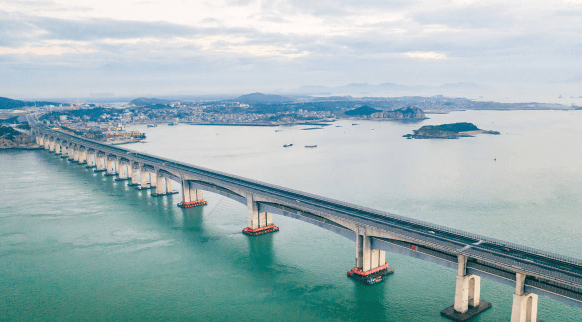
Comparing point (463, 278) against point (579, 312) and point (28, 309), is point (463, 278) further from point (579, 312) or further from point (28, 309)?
point (28, 309)

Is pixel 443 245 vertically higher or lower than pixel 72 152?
higher

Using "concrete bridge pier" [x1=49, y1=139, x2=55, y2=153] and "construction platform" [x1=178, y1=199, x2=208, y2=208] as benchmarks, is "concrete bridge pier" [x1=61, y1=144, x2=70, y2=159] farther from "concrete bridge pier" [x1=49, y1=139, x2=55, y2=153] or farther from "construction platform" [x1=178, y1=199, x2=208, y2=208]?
"construction platform" [x1=178, y1=199, x2=208, y2=208]

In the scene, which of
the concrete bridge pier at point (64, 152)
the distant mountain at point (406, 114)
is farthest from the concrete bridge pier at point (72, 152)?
the distant mountain at point (406, 114)

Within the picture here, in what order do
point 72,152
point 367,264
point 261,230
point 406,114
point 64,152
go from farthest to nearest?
point 406,114, point 64,152, point 72,152, point 261,230, point 367,264

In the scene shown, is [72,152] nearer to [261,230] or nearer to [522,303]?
[261,230]

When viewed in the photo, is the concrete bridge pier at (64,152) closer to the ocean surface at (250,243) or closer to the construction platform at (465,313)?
the ocean surface at (250,243)

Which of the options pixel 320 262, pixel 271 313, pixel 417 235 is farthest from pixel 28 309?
pixel 417 235

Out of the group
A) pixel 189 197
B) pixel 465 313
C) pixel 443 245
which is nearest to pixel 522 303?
pixel 465 313
